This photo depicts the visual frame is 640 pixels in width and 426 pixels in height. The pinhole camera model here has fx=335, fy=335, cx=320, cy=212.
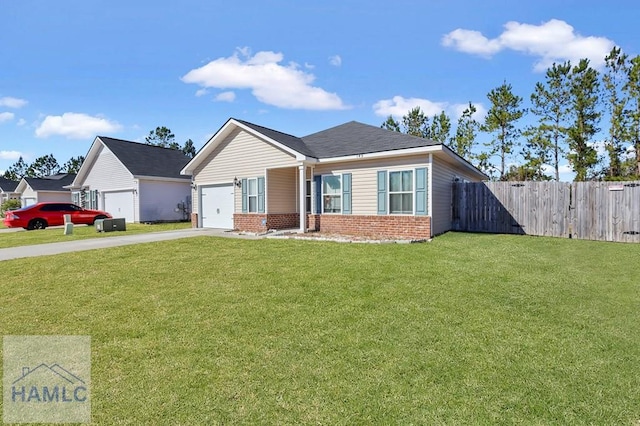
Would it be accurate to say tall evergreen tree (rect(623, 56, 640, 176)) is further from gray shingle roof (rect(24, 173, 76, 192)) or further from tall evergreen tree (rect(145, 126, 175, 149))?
tall evergreen tree (rect(145, 126, 175, 149))

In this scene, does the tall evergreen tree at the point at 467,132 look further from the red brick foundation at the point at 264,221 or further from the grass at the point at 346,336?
the grass at the point at 346,336

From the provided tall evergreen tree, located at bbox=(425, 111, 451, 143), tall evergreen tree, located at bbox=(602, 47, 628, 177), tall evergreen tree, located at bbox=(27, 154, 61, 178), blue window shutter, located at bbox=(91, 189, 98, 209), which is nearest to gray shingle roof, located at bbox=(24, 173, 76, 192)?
blue window shutter, located at bbox=(91, 189, 98, 209)

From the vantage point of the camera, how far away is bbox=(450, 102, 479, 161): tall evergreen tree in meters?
→ 29.2

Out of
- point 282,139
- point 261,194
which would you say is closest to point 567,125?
point 282,139

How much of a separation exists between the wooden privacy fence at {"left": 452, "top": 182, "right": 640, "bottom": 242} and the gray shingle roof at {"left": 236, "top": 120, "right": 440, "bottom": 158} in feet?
12.1

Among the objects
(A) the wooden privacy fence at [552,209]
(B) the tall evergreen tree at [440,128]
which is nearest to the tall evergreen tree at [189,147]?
(B) the tall evergreen tree at [440,128]

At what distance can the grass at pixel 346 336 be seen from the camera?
2.56 m

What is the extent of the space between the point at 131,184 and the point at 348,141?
15.9 meters

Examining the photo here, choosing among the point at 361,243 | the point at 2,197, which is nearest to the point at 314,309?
the point at 361,243

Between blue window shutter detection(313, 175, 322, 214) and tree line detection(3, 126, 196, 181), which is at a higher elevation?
tree line detection(3, 126, 196, 181)

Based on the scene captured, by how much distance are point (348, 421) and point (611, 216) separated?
42.6ft

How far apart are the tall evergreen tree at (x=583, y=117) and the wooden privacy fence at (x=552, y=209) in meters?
13.5

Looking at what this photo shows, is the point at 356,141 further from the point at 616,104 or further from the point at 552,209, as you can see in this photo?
the point at 616,104

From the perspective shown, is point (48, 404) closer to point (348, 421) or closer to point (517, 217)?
point (348, 421)
